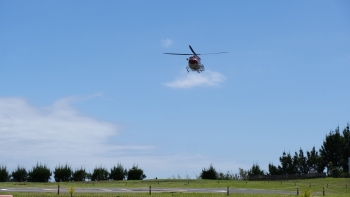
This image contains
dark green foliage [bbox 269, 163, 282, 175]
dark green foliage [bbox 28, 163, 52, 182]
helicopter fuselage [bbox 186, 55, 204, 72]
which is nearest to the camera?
helicopter fuselage [bbox 186, 55, 204, 72]

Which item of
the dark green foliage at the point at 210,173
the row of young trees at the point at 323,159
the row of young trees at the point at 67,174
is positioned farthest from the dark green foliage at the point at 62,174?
the row of young trees at the point at 323,159

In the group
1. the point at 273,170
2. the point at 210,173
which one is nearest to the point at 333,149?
the point at 273,170

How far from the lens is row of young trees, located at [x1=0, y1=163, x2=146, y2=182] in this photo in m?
64.6

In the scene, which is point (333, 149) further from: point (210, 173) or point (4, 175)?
point (4, 175)

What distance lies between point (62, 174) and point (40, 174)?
290 centimetres

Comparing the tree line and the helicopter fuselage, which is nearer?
the helicopter fuselage

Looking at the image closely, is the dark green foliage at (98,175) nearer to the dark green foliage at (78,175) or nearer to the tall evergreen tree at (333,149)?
the dark green foliage at (78,175)

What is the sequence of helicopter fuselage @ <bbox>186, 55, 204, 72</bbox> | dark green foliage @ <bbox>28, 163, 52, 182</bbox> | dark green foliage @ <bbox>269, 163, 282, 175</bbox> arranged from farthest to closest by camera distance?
dark green foliage @ <bbox>269, 163, 282, 175</bbox> < dark green foliage @ <bbox>28, 163, 52, 182</bbox> < helicopter fuselage @ <bbox>186, 55, 204, 72</bbox>

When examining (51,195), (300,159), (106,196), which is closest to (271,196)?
(106,196)

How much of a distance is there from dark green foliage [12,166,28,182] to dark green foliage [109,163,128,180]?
11201 millimetres

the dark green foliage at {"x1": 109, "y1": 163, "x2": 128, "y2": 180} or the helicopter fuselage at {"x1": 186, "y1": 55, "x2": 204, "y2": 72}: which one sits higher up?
the helicopter fuselage at {"x1": 186, "y1": 55, "x2": 204, "y2": 72}

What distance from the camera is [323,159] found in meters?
85.5

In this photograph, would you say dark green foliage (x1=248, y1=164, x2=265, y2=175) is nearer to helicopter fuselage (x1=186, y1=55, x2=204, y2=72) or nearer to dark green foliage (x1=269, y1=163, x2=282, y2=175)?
dark green foliage (x1=269, y1=163, x2=282, y2=175)

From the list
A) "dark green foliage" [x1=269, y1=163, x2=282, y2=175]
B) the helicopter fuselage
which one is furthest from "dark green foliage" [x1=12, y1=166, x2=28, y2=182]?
"dark green foliage" [x1=269, y1=163, x2=282, y2=175]
